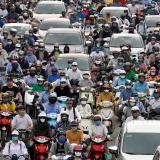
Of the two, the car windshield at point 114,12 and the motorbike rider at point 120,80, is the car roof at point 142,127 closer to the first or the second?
the motorbike rider at point 120,80

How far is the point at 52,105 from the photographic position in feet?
101

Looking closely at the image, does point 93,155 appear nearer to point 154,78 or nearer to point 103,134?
point 103,134

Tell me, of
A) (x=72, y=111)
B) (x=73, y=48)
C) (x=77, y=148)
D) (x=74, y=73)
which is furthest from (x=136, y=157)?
(x=73, y=48)

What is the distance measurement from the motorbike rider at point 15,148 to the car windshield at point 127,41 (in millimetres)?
15975

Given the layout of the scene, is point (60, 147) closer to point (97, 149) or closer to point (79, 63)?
point (97, 149)

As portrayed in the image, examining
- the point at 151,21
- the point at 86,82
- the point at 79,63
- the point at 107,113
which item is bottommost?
the point at 151,21

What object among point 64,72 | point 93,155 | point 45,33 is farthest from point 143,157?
point 45,33

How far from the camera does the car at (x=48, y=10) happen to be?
50.4m

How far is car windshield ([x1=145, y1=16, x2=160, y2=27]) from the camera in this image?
48.9 metres

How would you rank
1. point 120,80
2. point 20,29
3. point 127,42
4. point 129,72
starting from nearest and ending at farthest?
point 120,80 → point 129,72 → point 127,42 → point 20,29

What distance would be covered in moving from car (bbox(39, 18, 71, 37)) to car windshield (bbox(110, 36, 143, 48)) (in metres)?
4.12

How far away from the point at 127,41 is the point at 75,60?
5.40m

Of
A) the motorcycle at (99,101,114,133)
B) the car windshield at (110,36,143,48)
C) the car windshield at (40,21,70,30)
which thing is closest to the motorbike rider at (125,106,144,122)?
the motorcycle at (99,101,114,133)

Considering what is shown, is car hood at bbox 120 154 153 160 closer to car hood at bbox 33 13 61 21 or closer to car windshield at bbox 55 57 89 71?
car windshield at bbox 55 57 89 71
